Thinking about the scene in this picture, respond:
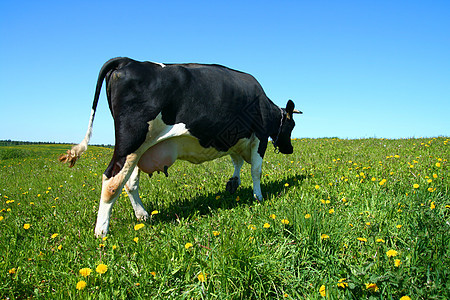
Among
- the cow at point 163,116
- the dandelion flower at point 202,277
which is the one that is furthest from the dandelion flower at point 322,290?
the cow at point 163,116

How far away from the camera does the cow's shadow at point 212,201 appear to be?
17.3 feet

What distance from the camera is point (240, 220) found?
13.9 feet

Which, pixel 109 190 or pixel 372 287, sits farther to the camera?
pixel 109 190

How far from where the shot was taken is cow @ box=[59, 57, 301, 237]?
4.33 m

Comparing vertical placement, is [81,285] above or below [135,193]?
below

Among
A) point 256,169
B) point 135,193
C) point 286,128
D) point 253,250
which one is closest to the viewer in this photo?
point 253,250

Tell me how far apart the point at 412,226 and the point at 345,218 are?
2.72 ft

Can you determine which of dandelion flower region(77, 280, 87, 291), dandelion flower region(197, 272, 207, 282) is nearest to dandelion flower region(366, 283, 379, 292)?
dandelion flower region(197, 272, 207, 282)

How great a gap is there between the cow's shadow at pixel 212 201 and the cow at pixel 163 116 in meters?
0.48

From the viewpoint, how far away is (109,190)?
4.37m

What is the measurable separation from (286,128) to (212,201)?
278 cm

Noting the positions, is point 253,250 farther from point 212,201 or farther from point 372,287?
point 212,201

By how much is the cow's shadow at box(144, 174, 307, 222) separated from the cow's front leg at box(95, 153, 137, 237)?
2.49ft

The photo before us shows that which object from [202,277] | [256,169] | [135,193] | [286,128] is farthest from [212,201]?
[202,277]
